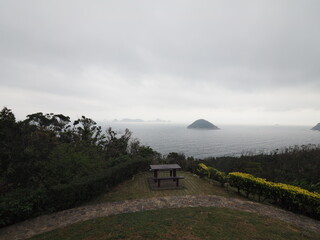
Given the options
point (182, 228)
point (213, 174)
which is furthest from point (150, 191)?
point (213, 174)

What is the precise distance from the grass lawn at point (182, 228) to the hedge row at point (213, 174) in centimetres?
405

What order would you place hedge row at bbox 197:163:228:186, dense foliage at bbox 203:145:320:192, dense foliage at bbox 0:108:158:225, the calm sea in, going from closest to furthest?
dense foliage at bbox 0:108:158:225 → dense foliage at bbox 203:145:320:192 → hedge row at bbox 197:163:228:186 → the calm sea

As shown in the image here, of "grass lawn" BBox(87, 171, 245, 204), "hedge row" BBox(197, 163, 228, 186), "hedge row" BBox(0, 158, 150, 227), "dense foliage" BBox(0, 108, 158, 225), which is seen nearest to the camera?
"hedge row" BBox(0, 158, 150, 227)

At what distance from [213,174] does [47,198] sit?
1022 cm

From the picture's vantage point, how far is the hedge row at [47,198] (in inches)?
231

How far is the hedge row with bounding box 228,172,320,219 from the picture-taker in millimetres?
6605

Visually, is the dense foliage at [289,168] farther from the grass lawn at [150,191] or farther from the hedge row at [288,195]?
the grass lawn at [150,191]

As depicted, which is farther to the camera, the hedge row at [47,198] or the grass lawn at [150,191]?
the grass lawn at [150,191]

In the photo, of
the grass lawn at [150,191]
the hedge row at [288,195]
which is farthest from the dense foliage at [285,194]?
the grass lawn at [150,191]

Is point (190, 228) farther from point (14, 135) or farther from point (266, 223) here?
point (14, 135)

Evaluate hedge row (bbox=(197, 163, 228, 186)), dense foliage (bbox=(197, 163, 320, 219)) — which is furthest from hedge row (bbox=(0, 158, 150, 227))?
dense foliage (bbox=(197, 163, 320, 219))

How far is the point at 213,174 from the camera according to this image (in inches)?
456

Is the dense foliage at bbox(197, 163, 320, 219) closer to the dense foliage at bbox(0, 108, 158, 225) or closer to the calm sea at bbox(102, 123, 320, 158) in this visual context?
the dense foliage at bbox(0, 108, 158, 225)

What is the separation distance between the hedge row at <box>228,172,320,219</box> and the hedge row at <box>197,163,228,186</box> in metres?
1.51
